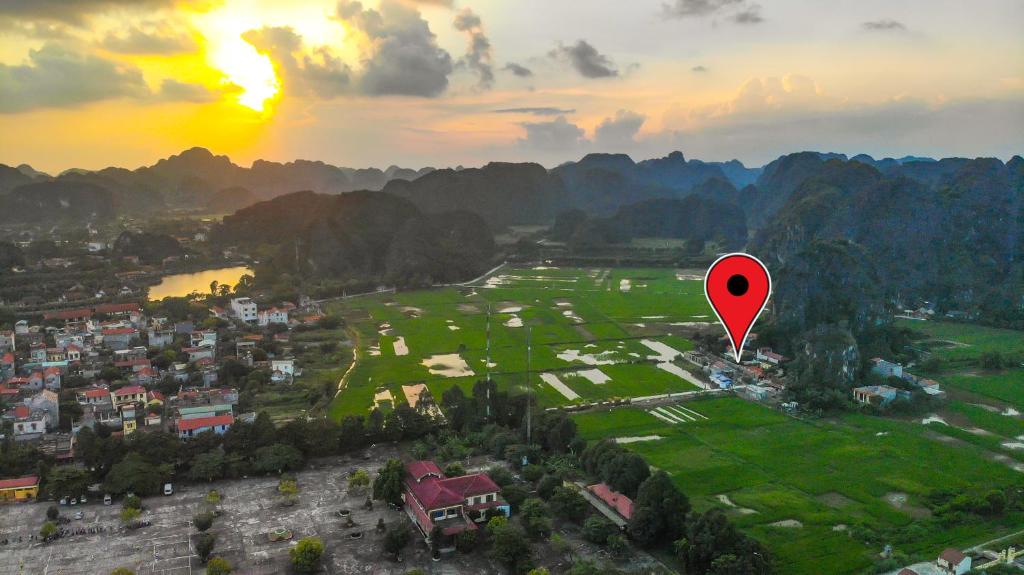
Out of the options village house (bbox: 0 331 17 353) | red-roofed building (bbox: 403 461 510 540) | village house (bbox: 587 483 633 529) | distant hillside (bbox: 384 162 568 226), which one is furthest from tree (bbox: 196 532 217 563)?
distant hillside (bbox: 384 162 568 226)

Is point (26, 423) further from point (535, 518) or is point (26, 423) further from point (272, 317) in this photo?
point (272, 317)

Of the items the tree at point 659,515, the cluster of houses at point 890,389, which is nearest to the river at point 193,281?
the tree at point 659,515

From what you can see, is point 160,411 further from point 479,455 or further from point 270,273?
point 270,273

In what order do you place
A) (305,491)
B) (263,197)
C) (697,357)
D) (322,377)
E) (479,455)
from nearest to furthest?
(305,491)
(479,455)
(322,377)
(697,357)
(263,197)

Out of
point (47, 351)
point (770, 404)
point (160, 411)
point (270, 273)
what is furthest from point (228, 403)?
point (270, 273)

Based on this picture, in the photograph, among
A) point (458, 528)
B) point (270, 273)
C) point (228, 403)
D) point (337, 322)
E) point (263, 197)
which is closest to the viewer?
point (458, 528)

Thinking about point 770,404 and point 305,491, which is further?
point 770,404

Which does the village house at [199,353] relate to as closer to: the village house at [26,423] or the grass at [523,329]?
the grass at [523,329]
